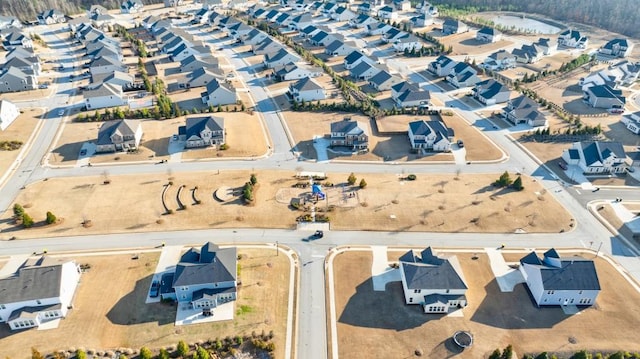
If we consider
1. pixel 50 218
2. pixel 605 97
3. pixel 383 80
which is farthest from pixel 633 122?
pixel 50 218

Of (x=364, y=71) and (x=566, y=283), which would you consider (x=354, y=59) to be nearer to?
(x=364, y=71)

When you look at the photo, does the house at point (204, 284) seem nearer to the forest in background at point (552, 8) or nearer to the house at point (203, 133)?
the house at point (203, 133)

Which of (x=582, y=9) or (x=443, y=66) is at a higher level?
(x=582, y=9)

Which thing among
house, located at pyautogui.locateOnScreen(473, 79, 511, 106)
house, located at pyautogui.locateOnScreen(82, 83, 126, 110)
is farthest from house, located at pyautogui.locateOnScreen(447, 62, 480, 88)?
house, located at pyautogui.locateOnScreen(82, 83, 126, 110)

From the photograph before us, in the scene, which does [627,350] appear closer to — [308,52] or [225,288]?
[225,288]

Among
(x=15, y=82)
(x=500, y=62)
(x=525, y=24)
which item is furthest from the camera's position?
(x=525, y=24)

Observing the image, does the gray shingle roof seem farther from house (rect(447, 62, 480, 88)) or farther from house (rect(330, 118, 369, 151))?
house (rect(447, 62, 480, 88))

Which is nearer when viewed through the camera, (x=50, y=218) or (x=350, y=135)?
(x=50, y=218)
